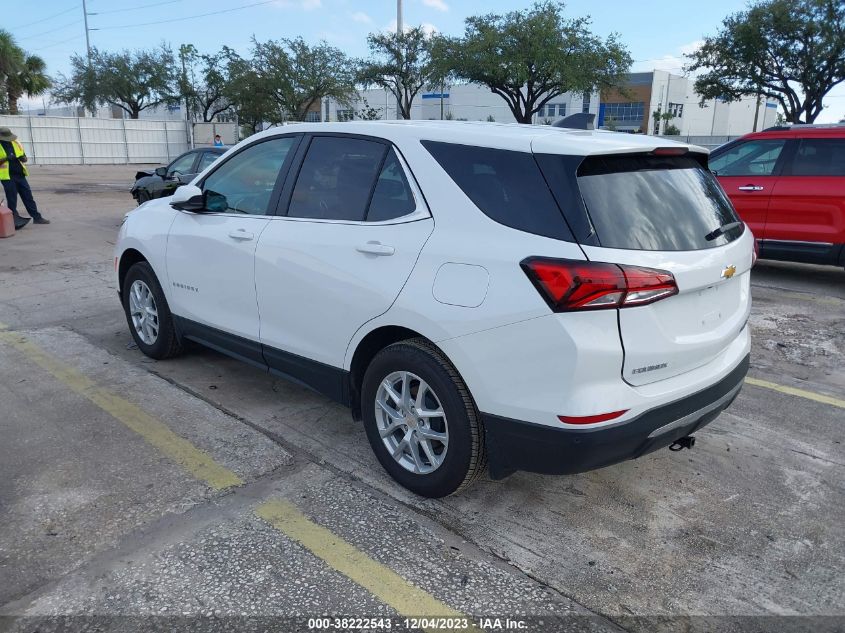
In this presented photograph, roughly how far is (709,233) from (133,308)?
430cm

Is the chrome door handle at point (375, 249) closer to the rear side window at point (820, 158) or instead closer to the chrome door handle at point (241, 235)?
the chrome door handle at point (241, 235)

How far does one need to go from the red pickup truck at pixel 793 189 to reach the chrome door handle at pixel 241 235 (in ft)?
22.2

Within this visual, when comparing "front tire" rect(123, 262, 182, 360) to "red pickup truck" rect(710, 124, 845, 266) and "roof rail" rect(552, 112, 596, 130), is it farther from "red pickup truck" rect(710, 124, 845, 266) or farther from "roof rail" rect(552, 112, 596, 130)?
"red pickup truck" rect(710, 124, 845, 266)

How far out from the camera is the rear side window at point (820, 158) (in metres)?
7.63

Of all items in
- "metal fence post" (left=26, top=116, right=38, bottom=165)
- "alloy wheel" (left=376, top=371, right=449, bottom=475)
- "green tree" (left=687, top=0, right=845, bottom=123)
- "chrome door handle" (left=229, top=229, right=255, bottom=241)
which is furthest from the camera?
"metal fence post" (left=26, top=116, right=38, bottom=165)

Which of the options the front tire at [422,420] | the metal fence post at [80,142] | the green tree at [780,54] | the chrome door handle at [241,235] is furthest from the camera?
the metal fence post at [80,142]

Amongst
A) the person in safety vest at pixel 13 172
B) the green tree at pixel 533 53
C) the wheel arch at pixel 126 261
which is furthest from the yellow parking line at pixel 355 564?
the green tree at pixel 533 53

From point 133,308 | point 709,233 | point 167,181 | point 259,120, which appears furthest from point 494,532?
point 259,120

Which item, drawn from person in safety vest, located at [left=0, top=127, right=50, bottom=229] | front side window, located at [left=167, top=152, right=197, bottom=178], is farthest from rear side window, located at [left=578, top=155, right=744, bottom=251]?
person in safety vest, located at [left=0, top=127, right=50, bottom=229]

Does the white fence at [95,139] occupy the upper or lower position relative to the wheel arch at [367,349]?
upper

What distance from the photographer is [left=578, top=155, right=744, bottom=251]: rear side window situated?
2.70 metres

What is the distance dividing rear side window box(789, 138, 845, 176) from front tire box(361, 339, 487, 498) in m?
6.88

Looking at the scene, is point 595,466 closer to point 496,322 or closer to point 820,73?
point 496,322

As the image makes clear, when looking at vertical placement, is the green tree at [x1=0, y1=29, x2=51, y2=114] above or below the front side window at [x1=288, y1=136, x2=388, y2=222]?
above
